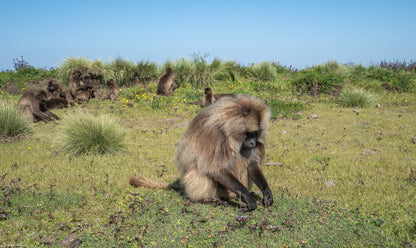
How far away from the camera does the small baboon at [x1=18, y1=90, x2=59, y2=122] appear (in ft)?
34.1

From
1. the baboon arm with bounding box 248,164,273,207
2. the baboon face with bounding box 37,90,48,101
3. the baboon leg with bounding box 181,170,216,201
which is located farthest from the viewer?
the baboon face with bounding box 37,90,48,101

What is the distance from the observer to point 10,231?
3678 mm

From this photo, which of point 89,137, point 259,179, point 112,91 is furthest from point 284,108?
point 259,179

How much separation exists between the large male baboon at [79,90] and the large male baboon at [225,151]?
10463 mm

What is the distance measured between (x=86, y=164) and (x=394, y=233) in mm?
5279

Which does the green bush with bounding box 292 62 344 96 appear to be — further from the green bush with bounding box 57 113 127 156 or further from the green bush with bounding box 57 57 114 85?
the green bush with bounding box 57 113 127 156

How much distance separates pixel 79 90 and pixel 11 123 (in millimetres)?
5550

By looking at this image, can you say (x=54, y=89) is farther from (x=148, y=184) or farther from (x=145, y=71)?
(x=148, y=184)

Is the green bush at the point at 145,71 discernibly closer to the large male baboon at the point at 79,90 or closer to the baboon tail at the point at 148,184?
the large male baboon at the point at 79,90

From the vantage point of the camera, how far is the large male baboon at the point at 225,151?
3915 millimetres

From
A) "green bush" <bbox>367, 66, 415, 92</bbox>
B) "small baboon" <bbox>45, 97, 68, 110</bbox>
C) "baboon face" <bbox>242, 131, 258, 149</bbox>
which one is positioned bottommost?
"baboon face" <bbox>242, 131, 258, 149</bbox>

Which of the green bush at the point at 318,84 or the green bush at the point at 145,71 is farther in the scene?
the green bush at the point at 145,71

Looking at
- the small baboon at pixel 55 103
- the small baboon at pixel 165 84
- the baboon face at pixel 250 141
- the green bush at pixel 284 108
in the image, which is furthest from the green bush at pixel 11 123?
the green bush at pixel 284 108

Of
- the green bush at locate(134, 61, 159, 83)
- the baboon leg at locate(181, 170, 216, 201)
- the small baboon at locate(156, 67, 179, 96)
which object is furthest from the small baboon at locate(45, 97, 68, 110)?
the baboon leg at locate(181, 170, 216, 201)
